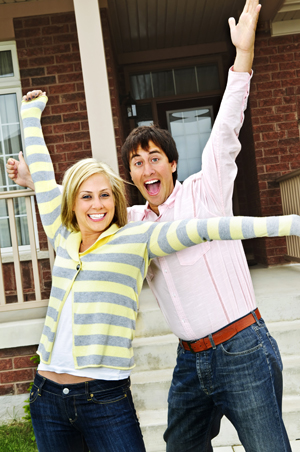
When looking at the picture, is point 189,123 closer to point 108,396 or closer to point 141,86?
point 141,86

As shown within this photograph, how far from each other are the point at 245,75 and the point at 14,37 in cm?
429

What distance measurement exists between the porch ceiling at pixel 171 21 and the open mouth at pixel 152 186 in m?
3.81

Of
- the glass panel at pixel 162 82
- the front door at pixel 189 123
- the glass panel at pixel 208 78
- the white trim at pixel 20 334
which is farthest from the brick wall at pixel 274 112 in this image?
→ the white trim at pixel 20 334

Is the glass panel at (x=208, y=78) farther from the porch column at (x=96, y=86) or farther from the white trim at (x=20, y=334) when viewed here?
the white trim at (x=20, y=334)

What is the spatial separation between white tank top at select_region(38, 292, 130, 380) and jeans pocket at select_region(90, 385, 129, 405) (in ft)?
0.13

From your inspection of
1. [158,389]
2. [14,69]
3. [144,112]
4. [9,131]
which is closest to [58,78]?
[14,69]

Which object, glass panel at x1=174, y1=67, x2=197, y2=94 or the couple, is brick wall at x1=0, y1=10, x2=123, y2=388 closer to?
glass panel at x1=174, y1=67, x2=197, y2=94

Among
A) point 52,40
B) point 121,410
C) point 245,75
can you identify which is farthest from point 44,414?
point 52,40

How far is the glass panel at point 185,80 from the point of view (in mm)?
6449

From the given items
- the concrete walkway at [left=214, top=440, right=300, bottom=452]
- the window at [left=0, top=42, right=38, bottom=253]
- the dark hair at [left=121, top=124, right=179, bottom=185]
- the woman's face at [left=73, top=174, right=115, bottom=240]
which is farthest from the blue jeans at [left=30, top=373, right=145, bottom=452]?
the window at [left=0, top=42, right=38, bottom=253]

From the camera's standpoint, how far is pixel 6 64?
17.5ft

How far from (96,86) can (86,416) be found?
2.33m

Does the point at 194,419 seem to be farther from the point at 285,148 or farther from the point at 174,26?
the point at 174,26

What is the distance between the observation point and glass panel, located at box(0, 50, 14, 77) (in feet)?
17.4
